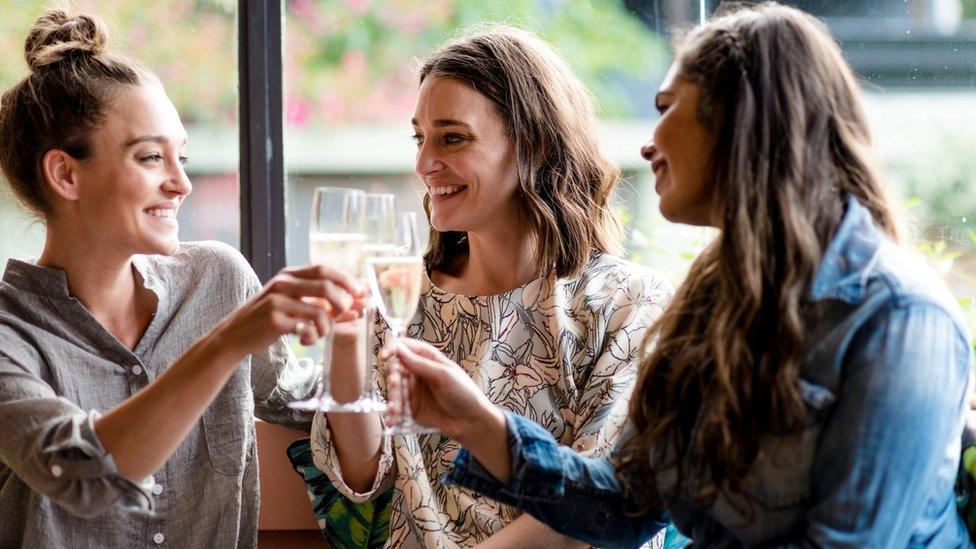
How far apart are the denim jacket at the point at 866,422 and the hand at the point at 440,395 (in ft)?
0.98

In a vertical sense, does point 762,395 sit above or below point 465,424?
above

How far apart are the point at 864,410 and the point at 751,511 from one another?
19 centimetres

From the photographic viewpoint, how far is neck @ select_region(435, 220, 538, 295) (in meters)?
2.11

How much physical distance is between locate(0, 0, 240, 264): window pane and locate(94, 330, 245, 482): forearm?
4.96ft

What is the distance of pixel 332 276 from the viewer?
137cm

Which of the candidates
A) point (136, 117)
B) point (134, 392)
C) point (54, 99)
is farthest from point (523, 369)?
point (54, 99)

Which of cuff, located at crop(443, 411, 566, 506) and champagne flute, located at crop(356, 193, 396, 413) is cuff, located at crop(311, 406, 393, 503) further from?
champagne flute, located at crop(356, 193, 396, 413)

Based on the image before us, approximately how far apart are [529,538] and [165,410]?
0.65 metres

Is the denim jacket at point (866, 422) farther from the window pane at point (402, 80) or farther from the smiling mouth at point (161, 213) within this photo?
the window pane at point (402, 80)

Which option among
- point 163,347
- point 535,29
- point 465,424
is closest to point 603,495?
point 465,424

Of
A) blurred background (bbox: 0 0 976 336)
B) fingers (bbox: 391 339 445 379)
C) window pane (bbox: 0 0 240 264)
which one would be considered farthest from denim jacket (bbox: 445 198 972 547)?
window pane (bbox: 0 0 240 264)

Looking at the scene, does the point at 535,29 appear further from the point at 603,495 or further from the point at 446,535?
the point at 603,495

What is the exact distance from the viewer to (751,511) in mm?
1296

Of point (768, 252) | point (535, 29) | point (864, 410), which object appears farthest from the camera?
point (535, 29)
